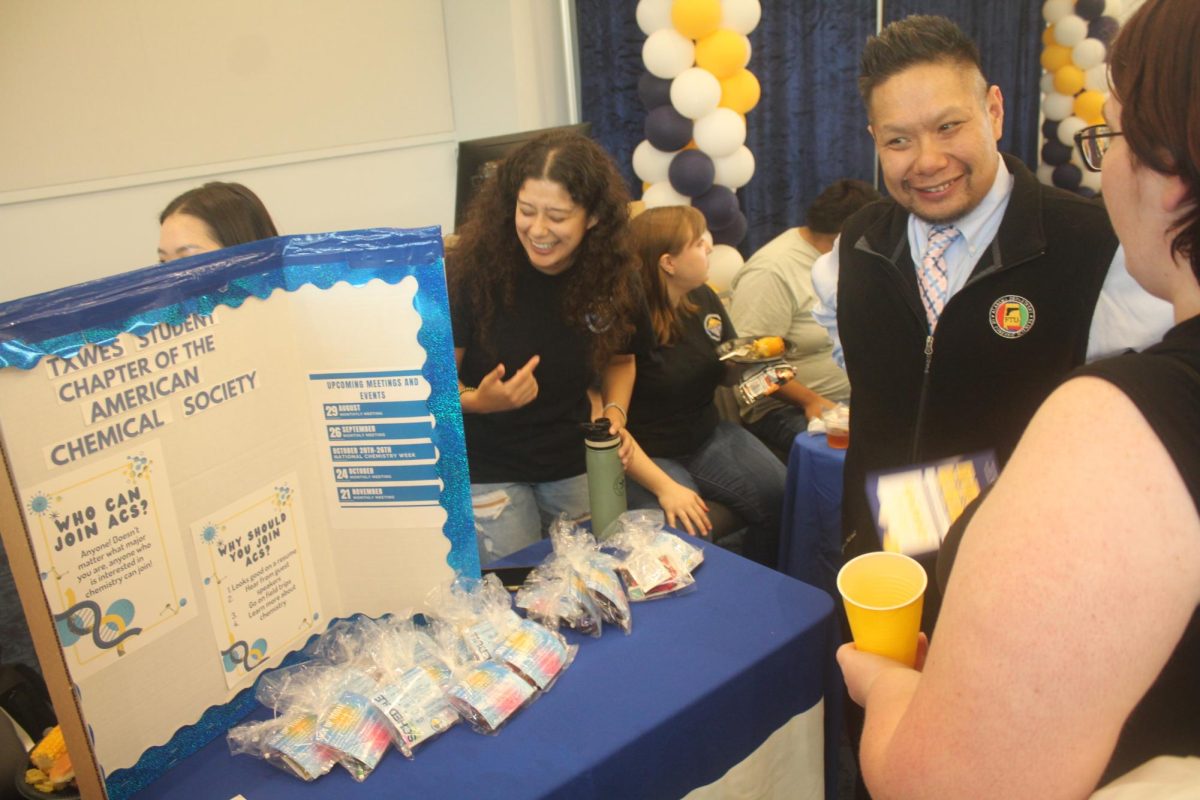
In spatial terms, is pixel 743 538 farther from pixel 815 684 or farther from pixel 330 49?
pixel 330 49

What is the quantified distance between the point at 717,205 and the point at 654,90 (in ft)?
2.06

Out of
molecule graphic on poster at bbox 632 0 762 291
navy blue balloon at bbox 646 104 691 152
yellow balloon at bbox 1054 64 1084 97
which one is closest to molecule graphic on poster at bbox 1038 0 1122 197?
yellow balloon at bbox 1054 64 1084 97

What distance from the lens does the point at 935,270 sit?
1.71 metres

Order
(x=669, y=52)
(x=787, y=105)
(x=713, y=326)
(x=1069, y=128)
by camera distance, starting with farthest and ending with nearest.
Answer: (x=1069, y=128) → (x=787, y=105) → (x=669, y=52) → (x=713, y=326)

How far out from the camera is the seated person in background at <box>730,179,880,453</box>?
331cm

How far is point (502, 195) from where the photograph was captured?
2217 mm

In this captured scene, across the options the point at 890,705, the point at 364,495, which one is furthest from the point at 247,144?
the point at 890,705

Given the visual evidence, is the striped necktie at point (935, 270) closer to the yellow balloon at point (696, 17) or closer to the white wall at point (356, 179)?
the yellow balloon at point (696, 17)

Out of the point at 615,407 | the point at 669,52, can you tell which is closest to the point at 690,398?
the point at 615,407

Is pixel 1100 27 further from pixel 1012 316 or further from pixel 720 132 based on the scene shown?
pixel 1012 316

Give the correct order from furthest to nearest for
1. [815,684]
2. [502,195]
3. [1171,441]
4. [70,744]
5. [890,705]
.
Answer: [502,195]
[815,684]
[70,744]
[890,705]
[1171,441]

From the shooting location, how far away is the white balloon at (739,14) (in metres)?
4.14

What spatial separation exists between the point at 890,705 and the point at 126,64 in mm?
3587

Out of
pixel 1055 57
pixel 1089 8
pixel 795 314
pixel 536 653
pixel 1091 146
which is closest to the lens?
pixel 1091 146
